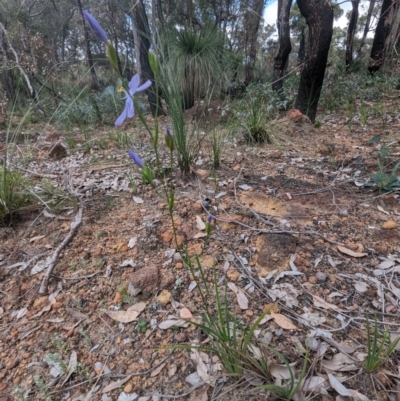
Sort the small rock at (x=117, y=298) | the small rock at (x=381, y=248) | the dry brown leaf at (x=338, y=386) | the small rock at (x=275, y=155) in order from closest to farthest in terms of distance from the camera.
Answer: the dry brown leaf at (x=338, y=386)
the small rock at (x=117, y=298)
the small rock at (x=381, y=248)
the small rock at (x=275, y=155)

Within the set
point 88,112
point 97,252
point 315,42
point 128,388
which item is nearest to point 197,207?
point 97,252

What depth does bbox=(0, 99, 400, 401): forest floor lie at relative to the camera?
78 centimetres

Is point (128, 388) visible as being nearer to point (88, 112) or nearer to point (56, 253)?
point (56, 253)

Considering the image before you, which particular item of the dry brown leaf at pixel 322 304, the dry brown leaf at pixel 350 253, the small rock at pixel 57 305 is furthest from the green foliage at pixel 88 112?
the dry brown leaf at pixel 322 304

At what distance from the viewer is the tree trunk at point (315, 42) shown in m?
2.38

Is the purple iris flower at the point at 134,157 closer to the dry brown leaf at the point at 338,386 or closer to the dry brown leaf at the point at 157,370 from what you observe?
the dry brown leaf at the point at 157,370

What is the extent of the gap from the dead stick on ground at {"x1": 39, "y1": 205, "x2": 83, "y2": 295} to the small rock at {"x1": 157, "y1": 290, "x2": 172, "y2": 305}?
18.1 inches

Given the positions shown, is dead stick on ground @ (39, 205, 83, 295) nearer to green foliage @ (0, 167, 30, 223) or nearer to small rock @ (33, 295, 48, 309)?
small rock @ (33, 295, 48, 309)

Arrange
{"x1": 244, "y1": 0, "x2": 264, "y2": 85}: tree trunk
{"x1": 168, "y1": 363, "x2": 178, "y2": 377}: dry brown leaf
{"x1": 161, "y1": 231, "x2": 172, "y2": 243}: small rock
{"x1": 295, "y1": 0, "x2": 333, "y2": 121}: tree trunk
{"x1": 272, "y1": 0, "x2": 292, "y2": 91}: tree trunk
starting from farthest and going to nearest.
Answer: {"x1": 244, "y1": 0, "x2": 264, "y2": 85}: tree trunk < {"x1": 272, "y1": 0, "x2": 292, "y2": 91}: tree trunk < {"x1": 295, "y1": 0, "x2": 333, "y2": 121}: tree trunk < {"x1": 161, "y1": 231, "x2": 172, "y2": 243}: small rock < {"x1": 168, "y1": 363, "x2": 178, "y2": 377}: dry brown leaf

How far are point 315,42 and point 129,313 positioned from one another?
267 cm

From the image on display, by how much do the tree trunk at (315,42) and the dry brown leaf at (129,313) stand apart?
8.37ft

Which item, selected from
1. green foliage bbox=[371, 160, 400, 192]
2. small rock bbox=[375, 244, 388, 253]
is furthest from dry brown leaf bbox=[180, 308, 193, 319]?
green foliage bbox=[371, 160, 400, 192]

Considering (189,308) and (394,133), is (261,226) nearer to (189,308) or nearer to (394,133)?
(189,308)

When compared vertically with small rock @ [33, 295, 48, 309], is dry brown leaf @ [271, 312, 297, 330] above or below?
below
